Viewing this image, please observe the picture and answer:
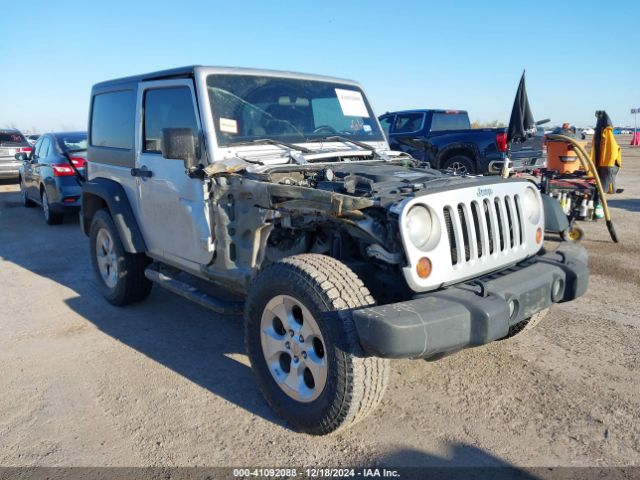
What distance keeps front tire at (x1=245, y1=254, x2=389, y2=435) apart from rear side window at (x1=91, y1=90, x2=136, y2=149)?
2.55 metres

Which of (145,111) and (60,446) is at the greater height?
(145,111)

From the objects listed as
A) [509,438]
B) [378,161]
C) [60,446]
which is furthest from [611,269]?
[60,446]

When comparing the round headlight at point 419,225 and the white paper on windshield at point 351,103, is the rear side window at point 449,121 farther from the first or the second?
the round headlight at point 419,225

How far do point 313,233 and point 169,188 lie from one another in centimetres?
136

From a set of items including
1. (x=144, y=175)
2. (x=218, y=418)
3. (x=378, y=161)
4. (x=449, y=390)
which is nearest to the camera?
(x=218, y=418)

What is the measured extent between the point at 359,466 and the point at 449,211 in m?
1.42

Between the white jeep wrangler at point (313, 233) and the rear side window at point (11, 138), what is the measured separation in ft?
38.5

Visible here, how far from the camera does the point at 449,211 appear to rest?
2.89m

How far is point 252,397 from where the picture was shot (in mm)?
3383

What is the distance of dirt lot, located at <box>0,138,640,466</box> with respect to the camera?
2.79 meters

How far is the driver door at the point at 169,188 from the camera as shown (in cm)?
391

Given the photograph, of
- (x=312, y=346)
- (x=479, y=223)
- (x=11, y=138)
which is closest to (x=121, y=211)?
(x=312, y=346)

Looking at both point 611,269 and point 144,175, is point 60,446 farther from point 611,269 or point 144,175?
point 611,269

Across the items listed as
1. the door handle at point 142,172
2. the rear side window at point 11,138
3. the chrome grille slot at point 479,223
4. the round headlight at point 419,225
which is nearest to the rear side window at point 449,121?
the door handle at point 142,172
